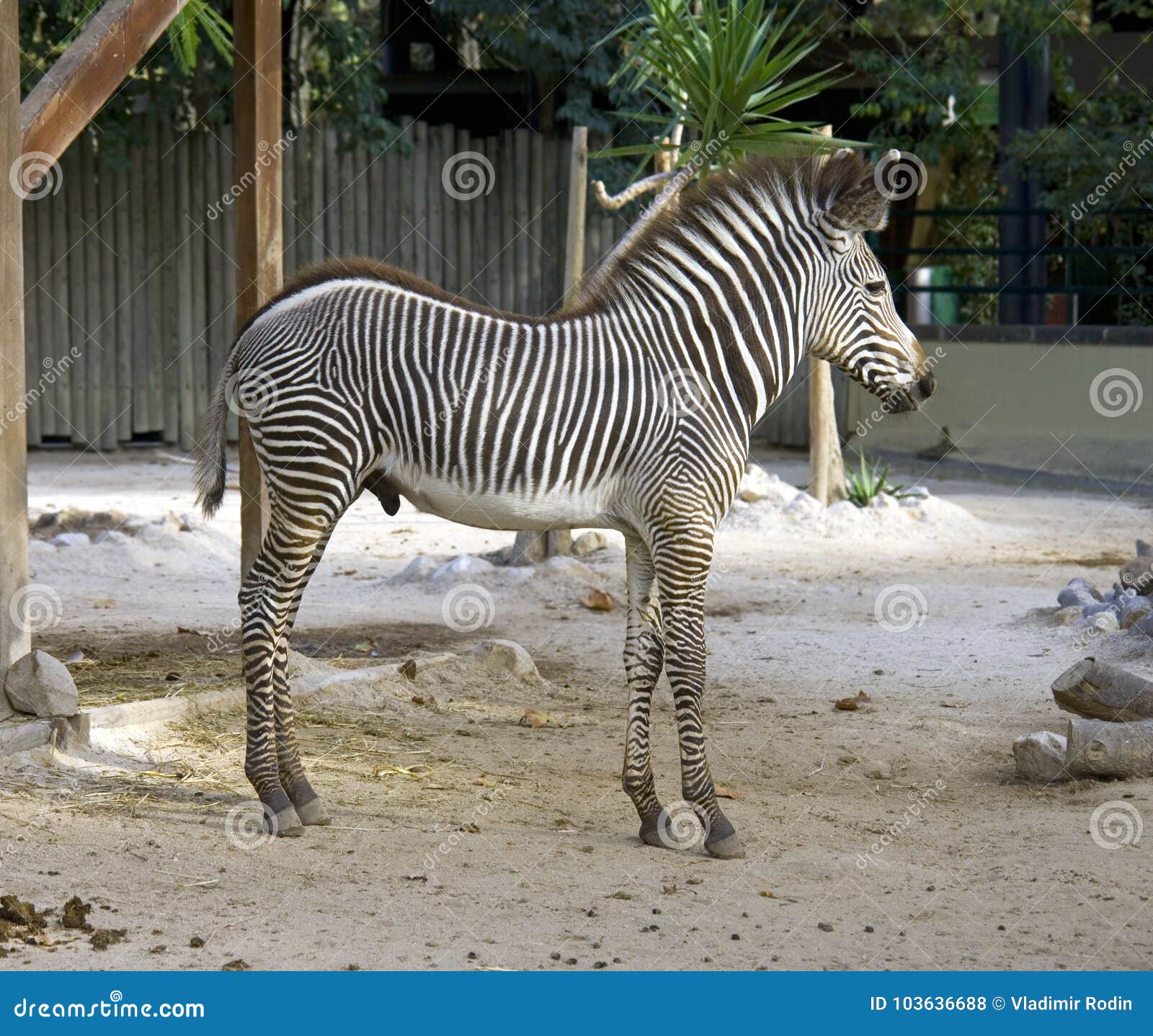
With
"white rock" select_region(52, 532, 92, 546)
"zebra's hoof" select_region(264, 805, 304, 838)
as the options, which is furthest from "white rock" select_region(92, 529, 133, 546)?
"zebra's hoof" select_region(264, 805, 304, 838)

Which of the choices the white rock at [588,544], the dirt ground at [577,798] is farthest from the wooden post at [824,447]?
the white rock at [588,544]

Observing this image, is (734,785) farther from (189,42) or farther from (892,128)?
(892,128)

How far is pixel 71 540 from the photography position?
9.95m

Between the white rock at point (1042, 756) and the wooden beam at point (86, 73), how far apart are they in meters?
4.42

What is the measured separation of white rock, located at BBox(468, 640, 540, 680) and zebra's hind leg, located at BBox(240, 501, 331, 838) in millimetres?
2240

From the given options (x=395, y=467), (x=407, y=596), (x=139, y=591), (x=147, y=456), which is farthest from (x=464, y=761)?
(x=147, y=456)

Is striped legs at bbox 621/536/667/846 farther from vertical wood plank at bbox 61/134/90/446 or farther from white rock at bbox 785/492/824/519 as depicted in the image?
vertical wood plank at bbox 61/134/90/446

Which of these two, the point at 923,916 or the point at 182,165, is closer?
the point at 923,916

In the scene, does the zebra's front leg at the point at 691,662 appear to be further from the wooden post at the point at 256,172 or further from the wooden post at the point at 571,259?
the wooden post at the point at 571,259

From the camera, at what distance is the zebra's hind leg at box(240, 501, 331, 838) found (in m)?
4.99

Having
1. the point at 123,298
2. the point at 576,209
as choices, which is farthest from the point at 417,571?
the point at 123,298

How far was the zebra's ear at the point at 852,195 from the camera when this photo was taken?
16.7ft

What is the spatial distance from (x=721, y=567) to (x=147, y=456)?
289 inches

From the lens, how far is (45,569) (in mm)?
9453
